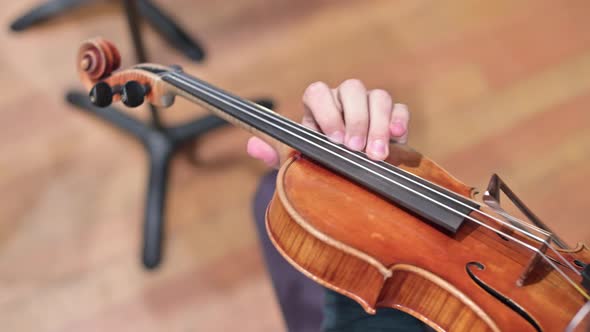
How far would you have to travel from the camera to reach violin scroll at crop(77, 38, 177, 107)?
847mm

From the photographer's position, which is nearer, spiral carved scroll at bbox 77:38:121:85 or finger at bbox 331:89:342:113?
finger at bbox 331:89:342:113

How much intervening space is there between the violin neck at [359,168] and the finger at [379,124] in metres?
0.01

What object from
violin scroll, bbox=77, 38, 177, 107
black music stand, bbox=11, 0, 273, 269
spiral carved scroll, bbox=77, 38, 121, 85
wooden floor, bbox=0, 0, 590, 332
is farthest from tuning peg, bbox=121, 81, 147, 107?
wooden floor, bbox=0, 0, 590, 332

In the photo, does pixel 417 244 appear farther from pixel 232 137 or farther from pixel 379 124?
pixel 232 137

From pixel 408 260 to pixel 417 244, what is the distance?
26mm

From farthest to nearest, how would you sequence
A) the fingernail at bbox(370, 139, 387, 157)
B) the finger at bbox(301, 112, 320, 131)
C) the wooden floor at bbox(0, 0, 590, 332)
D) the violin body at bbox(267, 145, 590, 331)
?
the wooden floor at bbox(0, 0, 590, 332) < the finger at bbox(301, 112, 320, 131) < the fingernail at bbox(370, 139, 387, 157) < the violin body at bbox(267, 145, 590, 331)

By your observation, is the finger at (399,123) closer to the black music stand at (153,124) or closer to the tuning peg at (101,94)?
the tuning peg at (101,94)

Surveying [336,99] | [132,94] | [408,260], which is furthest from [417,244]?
[132,94]

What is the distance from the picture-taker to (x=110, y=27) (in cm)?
179

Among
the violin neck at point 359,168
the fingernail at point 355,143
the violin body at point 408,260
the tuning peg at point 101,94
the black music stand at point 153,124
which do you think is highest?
the fingernail at point 355,143

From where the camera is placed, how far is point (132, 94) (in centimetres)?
85

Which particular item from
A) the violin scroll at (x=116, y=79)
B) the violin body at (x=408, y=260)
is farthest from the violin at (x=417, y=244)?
the violin scroll at (x=116, y=79)

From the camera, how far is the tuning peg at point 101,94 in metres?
0.84

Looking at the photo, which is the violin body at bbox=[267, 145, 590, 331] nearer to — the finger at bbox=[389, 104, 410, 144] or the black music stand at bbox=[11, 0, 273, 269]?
the finger at bbox=[389, 104, 410, 144]
